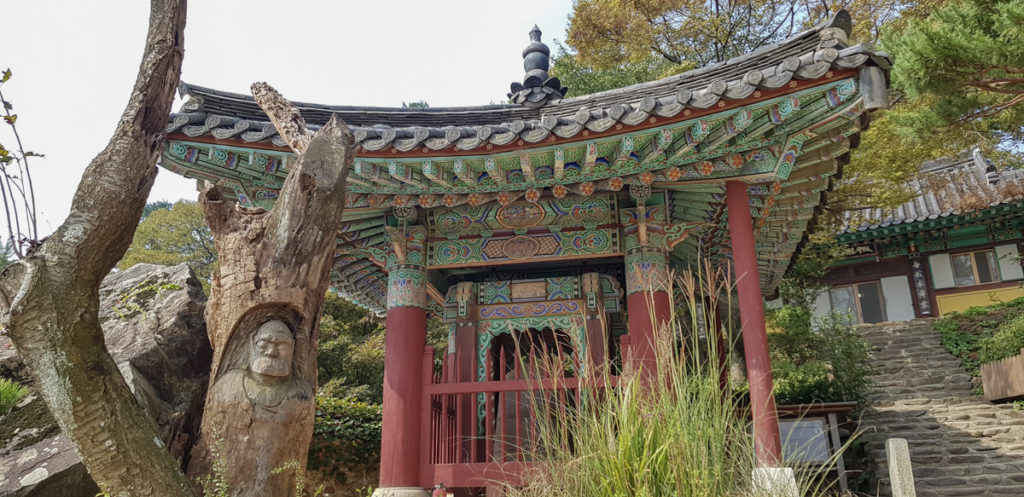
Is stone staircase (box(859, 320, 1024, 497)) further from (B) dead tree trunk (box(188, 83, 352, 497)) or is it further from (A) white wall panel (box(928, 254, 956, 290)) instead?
(B) dead tree trunk (box(188, 83, 352, 497))

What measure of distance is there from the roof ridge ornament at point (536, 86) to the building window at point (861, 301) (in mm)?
12978

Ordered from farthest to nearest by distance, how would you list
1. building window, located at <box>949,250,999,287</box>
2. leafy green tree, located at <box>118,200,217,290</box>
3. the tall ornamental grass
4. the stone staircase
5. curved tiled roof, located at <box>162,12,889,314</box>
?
leafy green tree, located at <box>118,200,217,290</box>
building window, located at <box>949,250,999,287</box>
the stone staircase
curved tiled roof, located at <box>162,12,889,314</box>
the tall ornamental grass

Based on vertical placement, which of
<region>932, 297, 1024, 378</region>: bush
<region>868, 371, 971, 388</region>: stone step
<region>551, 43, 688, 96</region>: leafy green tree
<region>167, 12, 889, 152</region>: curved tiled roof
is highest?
<region>551, 43, 688, 96</region>: leafy green tree

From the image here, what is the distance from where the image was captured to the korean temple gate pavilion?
188 inches

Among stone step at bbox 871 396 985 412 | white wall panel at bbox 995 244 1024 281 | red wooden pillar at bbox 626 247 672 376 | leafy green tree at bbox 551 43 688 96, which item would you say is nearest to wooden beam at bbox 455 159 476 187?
red wooden pillar at bbox 626 247 672 376

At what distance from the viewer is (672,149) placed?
5270 mm

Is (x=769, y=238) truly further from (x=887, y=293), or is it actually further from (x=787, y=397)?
(x=887, y=293)

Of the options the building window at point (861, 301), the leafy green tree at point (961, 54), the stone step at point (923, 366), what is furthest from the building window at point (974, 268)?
the leafy green tree at point (961, 54)

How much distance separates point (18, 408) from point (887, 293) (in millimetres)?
18068

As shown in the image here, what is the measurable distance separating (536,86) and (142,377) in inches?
172

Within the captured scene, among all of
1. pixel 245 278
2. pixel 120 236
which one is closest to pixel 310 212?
pixel 245 278

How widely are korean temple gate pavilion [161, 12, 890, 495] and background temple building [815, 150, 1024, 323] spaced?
11.5 meters

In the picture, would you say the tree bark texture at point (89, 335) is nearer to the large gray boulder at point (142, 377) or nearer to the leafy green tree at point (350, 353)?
the large gray boulder at point (142, 377)

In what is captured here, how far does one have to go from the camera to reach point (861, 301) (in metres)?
18.3
